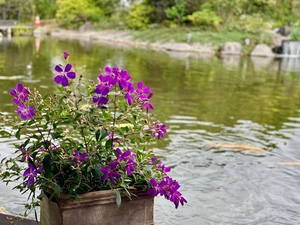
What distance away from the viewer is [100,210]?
2.48 m

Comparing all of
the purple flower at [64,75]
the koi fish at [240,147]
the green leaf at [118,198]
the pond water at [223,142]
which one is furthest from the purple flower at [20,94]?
the koi fish at [240,147]

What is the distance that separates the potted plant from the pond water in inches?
58.0

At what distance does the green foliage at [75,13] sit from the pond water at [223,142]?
2237 cm

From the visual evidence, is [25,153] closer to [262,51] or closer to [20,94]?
[20,94]

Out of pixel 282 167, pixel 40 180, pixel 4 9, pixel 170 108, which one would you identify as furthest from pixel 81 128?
pixel 4 9

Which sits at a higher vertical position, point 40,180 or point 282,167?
point 40,180

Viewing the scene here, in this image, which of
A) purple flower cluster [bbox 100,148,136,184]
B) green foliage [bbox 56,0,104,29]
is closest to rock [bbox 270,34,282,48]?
green foliage [bbox 56,0,104,29]

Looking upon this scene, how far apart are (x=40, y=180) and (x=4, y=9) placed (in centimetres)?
3401

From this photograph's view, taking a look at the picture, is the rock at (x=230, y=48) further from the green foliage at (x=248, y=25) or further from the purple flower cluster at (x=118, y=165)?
the purple flower cluster at (x=118, y=165)

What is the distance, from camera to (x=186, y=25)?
30406 millimetres

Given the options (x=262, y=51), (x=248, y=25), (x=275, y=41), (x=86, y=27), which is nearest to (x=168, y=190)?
(x=262, y=51)

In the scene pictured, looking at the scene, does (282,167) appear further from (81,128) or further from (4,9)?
(4,9)

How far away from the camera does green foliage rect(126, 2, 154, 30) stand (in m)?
31.9

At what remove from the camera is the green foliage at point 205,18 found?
93.2 feet
